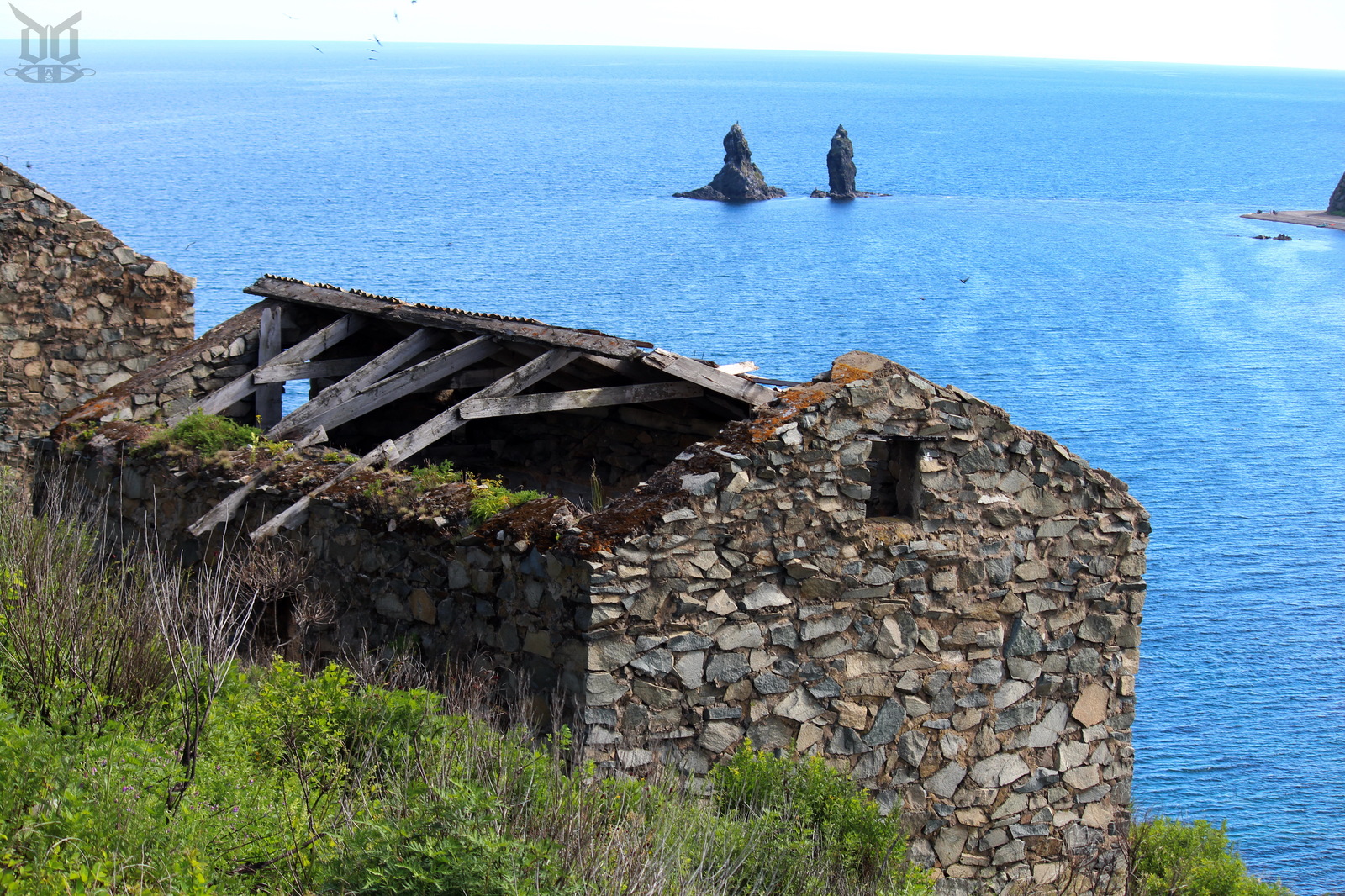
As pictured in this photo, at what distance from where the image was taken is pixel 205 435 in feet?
35.2

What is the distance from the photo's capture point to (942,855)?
996 cm

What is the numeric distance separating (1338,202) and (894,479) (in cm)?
11379

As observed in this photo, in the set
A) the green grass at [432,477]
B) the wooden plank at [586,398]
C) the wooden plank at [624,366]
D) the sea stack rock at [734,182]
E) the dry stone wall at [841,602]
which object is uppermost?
the sea stack rock at [734,182]

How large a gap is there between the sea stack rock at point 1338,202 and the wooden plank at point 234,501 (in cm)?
11444

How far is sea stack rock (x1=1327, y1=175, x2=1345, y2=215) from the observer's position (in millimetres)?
104750

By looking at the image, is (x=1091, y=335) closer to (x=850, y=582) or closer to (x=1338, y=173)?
(x=850, y=582)

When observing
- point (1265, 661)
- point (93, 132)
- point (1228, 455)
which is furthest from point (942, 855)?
point (93, 132)

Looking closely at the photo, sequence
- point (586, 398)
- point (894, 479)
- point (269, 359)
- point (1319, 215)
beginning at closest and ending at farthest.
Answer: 1. point (894, 479)
2. point (586, 398)
3. point (269, 359)
4. point (1319, 215)

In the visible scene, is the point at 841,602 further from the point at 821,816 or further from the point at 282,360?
the point at 282,360

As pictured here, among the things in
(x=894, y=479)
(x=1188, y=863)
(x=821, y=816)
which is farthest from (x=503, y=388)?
(x=1188, y=863)

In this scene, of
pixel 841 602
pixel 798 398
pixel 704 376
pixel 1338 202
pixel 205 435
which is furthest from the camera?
pixel 1338 202

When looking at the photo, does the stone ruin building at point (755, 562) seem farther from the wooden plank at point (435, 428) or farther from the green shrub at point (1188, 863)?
the green shrub at point (1188, 863)

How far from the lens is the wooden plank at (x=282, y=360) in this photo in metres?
11.6

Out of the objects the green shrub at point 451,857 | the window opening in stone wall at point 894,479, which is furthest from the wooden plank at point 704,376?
the green shrub at point 451,857
